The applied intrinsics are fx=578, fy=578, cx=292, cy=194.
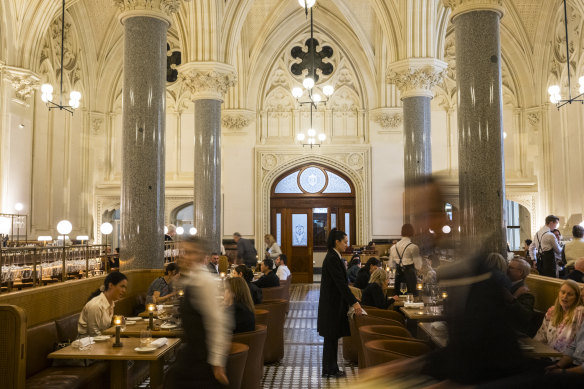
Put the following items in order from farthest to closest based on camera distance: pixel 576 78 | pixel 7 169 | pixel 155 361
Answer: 1. pixel 576 78
2. pixel 7 169
3. pixel 155 361

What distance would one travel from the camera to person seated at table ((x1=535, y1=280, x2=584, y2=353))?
16.5 ft

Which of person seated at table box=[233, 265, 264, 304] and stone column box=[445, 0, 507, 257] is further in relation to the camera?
person seated at table box=[233, 265, 264, 304]

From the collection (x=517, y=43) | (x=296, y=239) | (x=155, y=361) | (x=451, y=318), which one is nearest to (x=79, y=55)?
(x=296, y=239)

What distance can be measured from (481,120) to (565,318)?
3.30 m

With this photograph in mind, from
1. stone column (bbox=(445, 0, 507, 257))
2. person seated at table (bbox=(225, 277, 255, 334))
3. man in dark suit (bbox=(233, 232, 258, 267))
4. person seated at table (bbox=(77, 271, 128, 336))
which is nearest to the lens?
person seated at table (bbox=(225, 277, 255, 334))

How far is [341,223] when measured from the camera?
22.2 m

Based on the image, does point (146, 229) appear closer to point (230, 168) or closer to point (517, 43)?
point (230, 168)

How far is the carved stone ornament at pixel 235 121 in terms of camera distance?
21.9 metres

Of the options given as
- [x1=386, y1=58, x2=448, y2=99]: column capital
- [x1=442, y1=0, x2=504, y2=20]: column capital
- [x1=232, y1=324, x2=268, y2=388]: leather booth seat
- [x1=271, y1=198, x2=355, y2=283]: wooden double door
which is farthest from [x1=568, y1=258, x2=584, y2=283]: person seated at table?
[x1=271, y1=198, x2=355, y2=283]: wooden double door

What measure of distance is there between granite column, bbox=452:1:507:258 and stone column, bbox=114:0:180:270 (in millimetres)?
4513

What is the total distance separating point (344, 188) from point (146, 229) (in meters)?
14.3

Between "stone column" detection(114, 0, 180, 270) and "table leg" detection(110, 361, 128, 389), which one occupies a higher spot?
"stone column" detection(114, 0, 180, 270)

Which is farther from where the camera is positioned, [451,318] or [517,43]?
[517,43]

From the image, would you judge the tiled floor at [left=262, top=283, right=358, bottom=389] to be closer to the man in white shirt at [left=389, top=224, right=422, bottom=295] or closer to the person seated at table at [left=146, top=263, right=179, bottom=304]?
the man in white shirt at [left=389, top=224, right=422, bottom=295]
